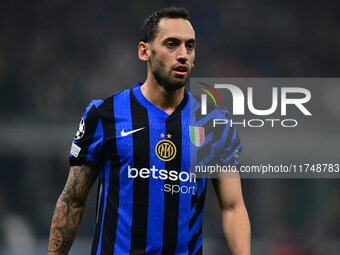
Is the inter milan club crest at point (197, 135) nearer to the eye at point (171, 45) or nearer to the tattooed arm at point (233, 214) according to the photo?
the tattooed arm at point (233, 214)

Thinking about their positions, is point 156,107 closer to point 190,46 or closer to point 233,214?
point 190,46

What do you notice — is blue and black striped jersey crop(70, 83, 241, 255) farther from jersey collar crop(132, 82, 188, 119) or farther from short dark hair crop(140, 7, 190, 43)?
short dark hair crop(140, 7, 190, 43)

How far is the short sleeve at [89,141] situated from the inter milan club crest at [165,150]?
31cm

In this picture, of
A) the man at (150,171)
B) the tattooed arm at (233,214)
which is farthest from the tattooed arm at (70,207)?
the tattooed arm at (233,214)

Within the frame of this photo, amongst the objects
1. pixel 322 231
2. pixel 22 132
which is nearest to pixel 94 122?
pixel 22 132

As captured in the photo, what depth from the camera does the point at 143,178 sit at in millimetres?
3418

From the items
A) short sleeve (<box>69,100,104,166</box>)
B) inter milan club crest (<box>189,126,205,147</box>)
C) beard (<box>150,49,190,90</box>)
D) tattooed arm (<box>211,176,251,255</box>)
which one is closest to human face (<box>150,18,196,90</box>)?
beard (<box>150,49,190,90</box>)

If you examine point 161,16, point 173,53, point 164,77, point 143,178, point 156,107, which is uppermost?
point 161,16

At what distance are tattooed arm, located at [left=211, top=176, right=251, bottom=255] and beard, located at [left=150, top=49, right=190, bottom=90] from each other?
57 centimetres

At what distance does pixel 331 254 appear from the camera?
941cm

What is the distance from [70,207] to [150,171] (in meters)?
0.52

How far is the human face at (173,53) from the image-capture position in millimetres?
3492

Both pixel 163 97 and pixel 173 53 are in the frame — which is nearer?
pixel 173 53

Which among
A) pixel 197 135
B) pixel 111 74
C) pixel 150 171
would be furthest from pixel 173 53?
pixel 111 74
